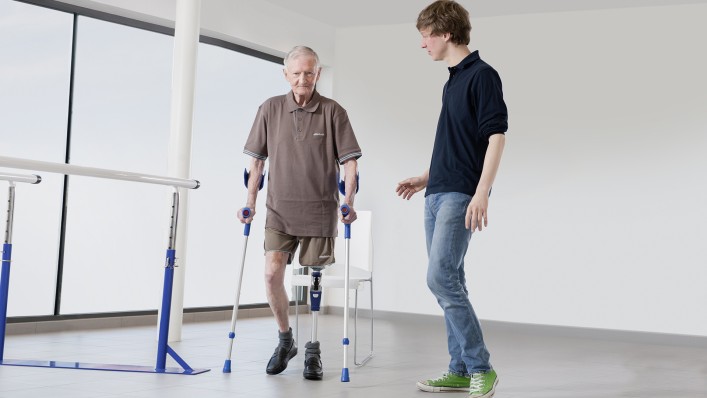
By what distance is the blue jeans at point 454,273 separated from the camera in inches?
128

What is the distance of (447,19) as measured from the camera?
11.0 feet

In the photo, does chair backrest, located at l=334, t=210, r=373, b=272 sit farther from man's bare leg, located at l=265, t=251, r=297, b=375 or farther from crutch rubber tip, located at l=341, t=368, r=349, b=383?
crutch rubber tip, located at l=341, t=368, r=349, b=383

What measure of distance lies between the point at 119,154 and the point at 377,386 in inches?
126

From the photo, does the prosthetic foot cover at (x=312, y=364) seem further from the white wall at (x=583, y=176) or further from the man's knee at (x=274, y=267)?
the white wall at (x=583, y=176)

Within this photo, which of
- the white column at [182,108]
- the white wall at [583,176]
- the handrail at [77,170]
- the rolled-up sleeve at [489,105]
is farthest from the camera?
the white wall at [583,176]

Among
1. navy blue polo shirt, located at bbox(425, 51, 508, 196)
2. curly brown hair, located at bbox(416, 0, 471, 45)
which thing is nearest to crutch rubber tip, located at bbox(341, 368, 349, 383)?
navy blue polo shirt, located at bbox(425, 51, 508, 196)

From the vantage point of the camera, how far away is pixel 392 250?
7.51 meters

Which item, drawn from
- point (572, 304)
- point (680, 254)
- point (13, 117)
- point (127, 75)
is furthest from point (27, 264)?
point (680, 254)

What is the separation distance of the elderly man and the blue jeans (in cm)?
71

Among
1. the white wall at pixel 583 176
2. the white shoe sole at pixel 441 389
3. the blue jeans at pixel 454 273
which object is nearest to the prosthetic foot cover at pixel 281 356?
the white shoe sole at pixel 441 389

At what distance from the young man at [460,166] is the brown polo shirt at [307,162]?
0.65 metres

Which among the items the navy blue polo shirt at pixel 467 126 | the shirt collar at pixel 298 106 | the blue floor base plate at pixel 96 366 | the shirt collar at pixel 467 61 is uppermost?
the shirt collar at pixel 467 61

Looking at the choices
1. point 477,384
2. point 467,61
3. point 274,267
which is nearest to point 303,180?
point 274,267

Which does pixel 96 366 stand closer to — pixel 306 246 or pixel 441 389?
pixel 306 246
